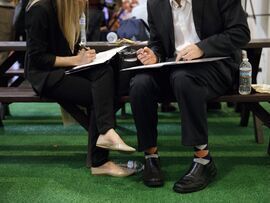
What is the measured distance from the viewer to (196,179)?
1.95 metres

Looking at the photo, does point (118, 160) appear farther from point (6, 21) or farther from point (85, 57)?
point (6, 21)

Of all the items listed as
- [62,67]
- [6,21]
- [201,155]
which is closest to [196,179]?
[201,155]

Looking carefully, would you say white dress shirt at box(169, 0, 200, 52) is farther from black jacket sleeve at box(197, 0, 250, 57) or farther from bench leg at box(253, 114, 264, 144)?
bench leg at box(253, 114, 264, 144)

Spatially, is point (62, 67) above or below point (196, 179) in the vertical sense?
above

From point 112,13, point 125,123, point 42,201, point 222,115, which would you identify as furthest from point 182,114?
point 112,13

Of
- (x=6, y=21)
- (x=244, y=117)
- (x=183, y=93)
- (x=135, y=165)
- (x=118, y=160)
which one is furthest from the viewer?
(x=6, y=21)

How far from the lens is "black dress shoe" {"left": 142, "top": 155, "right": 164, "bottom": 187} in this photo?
6.54 ft

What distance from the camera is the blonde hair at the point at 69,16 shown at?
7.12 feet

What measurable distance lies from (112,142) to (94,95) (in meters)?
0.26

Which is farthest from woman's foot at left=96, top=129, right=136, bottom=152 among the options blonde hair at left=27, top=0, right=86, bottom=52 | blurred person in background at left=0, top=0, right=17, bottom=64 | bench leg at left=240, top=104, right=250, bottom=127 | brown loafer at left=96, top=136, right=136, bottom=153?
blurred person in background at left=0, top=0, right=17, bottom=64

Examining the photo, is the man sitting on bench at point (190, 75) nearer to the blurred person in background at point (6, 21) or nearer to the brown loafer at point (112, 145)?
the brown loafer at point (112, 145)

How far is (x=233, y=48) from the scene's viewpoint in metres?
2.08

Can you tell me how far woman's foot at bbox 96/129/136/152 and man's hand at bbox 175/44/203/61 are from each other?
1.55ft

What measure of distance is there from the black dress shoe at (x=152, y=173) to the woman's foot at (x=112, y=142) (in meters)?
0.14
